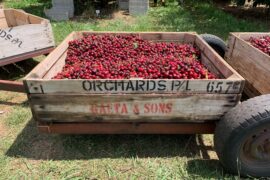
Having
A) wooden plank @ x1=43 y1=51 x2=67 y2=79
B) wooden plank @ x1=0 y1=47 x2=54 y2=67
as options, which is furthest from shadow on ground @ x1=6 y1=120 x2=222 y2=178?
wooden plank @ x1=0 y1=47 x2=54 y2=67

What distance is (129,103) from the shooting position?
8.92 ft

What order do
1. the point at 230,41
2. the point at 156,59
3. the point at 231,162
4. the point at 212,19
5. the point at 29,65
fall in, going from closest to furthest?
the point at 231,162 → the point at 156,59 → the point at 230,41 → the point at 29,65 → the point at 212,19

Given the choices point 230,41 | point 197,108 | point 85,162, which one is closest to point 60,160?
point 85,162

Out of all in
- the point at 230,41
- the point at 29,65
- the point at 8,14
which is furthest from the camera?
the point at 8,14

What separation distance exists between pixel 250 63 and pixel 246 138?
1.33 metres

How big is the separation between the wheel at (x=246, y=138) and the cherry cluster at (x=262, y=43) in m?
1.24

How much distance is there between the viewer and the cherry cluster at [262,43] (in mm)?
3604

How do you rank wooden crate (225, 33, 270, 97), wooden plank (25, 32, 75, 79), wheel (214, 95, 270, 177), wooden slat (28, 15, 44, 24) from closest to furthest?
wheel (214, 95, 270, 177) → wooden plank (25, 32, 75, 79) → wooden crate (225, 33, 270, 97) → wooden slat (28, 15, 44, 24)

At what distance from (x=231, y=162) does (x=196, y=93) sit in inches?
29.3

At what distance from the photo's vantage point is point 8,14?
593 cm

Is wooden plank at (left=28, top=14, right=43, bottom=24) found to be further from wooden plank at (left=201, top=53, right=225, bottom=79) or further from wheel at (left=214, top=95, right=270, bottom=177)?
wheel at (left=214, top=95, right=270, bottom=177)

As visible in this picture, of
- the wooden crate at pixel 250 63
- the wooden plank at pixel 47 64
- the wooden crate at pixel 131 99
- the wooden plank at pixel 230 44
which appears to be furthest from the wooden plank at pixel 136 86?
the wooden plank at pixel 230 44

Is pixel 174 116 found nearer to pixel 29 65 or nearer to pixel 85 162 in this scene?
pixel 85 162

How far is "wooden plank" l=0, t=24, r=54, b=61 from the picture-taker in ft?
14.4
